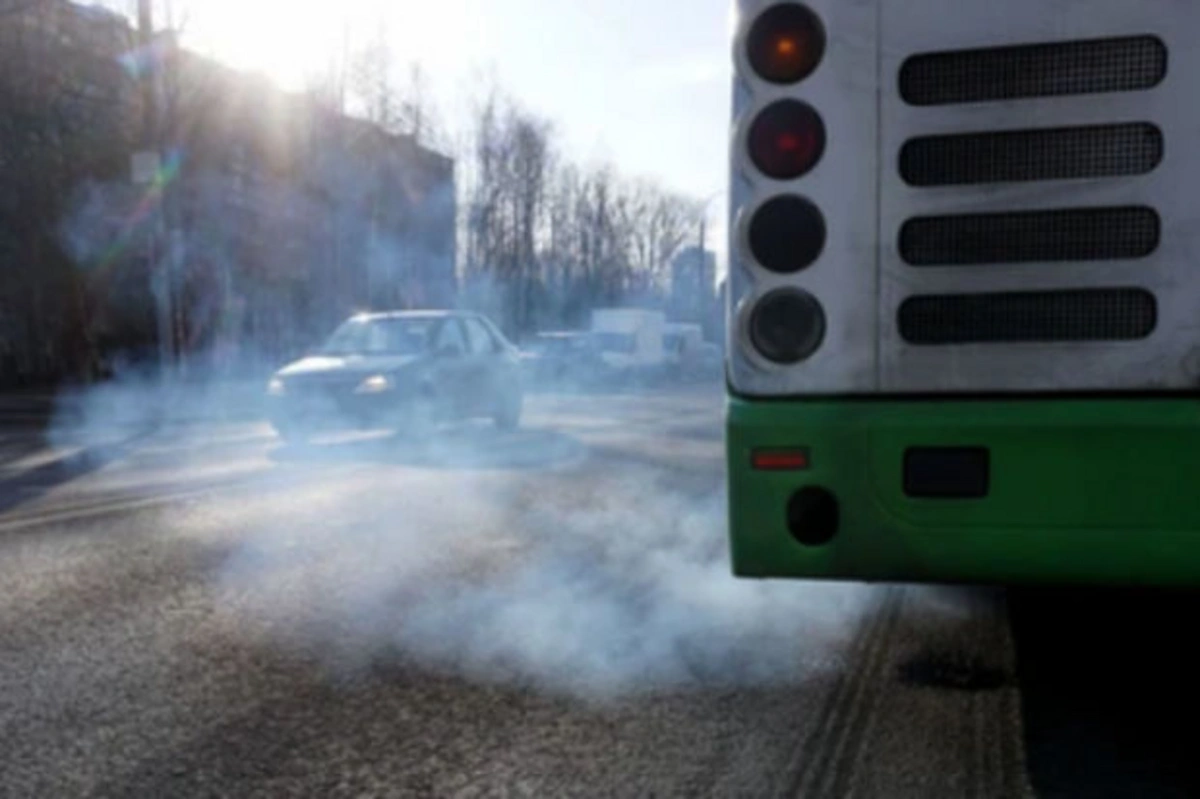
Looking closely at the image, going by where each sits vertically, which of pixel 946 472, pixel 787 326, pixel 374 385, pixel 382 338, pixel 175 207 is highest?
pixel 175 207

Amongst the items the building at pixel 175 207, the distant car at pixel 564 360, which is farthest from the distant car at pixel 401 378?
the distant car at pixel 564 360

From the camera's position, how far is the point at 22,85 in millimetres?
21500

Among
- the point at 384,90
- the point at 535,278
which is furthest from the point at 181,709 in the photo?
the point at 535,278

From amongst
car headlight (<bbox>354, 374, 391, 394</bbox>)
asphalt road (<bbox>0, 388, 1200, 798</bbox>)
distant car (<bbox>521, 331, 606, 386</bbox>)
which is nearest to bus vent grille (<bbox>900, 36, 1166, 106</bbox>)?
asphalt road (<bbox>0, 388, 1200, 798</bbox>)

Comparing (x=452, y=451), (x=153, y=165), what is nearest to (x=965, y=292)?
(x=452, y=451)

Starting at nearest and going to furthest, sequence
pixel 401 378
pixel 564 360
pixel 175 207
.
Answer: pixel 401 378 → pixel 175 207 → pixel 564 360

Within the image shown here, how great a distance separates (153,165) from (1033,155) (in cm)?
1862

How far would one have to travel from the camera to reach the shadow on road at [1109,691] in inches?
106

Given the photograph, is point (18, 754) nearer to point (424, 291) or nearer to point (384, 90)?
point (384, 90)

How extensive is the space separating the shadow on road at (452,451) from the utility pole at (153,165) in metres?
9.12

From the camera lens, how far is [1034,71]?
8.06 feet

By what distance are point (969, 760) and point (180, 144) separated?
24169 mm

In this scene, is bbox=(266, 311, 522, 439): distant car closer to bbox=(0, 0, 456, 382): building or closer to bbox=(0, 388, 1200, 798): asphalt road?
bbox=(0, 388, 1200, 798): asphalt road

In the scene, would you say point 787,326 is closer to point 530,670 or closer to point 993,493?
point 993,493
